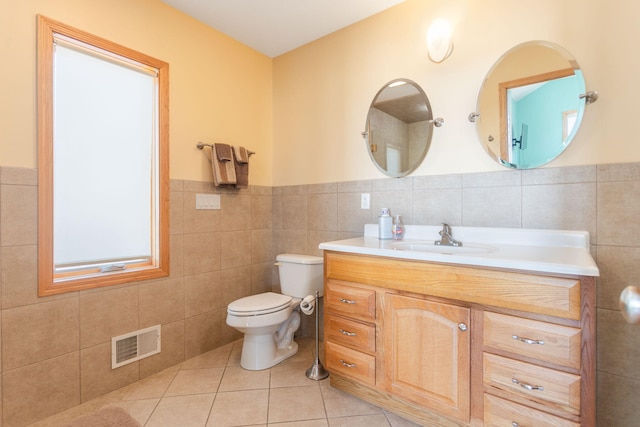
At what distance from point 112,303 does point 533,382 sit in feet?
6.95

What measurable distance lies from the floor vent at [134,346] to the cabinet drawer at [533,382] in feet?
6.24

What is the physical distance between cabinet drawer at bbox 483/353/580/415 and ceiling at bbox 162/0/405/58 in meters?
2.13

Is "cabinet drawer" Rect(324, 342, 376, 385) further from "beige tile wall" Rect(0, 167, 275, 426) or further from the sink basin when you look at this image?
"beige tile wall" Rect(0, 167, 275, 426)

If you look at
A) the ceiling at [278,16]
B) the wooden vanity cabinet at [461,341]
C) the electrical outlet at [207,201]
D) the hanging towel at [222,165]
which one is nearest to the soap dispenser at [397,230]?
the wooden vanity cabinet at [461,341]

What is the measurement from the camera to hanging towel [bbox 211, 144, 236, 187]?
2.26m

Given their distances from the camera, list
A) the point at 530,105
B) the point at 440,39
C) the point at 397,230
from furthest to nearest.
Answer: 1. the point at 397,230
2. the point at 440,39
3. the point at 530,105

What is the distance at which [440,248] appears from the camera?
1.74 meters

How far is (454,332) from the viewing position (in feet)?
4.35

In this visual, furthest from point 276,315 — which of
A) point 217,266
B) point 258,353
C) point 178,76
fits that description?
point 178,76

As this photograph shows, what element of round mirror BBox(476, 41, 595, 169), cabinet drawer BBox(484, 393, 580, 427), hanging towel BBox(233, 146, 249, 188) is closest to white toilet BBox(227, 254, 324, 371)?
hanging towel BBox(233, 146, 249, 188)

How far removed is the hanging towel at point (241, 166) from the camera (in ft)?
7.80

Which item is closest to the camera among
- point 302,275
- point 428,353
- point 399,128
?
point 428,353

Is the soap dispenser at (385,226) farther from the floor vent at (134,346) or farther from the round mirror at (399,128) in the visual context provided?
the floor vent at (134,346)

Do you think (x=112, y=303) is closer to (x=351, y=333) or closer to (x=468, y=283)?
(x=351, y=333)
